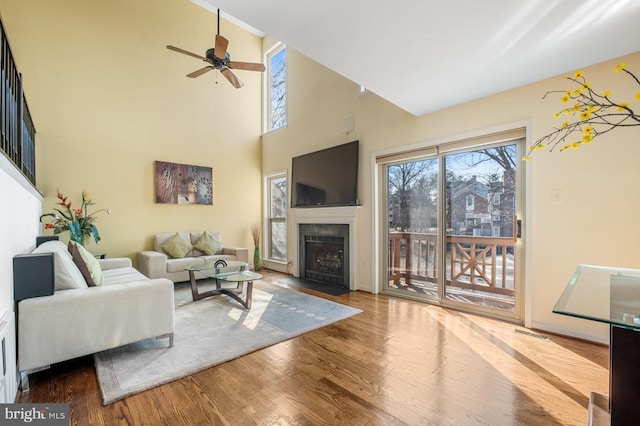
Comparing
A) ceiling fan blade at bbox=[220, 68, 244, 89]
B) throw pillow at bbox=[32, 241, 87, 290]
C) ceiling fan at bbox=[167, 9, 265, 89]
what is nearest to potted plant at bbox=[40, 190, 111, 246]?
throw pillow at bbox=[32, 241, 87, 290]

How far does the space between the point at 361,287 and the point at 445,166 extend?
210 cm

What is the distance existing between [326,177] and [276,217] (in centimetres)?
185

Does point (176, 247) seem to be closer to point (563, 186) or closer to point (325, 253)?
point (325, 253)

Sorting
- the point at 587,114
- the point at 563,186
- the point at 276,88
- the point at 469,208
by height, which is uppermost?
the point at 276,88

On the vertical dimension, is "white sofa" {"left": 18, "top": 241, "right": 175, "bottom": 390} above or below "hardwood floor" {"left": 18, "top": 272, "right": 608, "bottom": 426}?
above

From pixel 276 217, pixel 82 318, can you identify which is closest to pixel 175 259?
pixel 276 217

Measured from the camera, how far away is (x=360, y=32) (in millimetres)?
2031

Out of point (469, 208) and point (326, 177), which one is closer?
point (469, 208)

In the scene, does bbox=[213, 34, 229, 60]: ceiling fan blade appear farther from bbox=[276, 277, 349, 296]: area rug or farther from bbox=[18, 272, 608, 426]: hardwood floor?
bbox=[276, 277, 349, 296]: area rug

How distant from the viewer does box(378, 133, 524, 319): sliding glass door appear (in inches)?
124

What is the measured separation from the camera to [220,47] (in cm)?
308

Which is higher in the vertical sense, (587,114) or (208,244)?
(587,114)

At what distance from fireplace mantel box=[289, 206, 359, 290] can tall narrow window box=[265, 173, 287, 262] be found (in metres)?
0.47

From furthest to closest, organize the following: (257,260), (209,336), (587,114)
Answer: (257,260), (209,336), (587,114)
